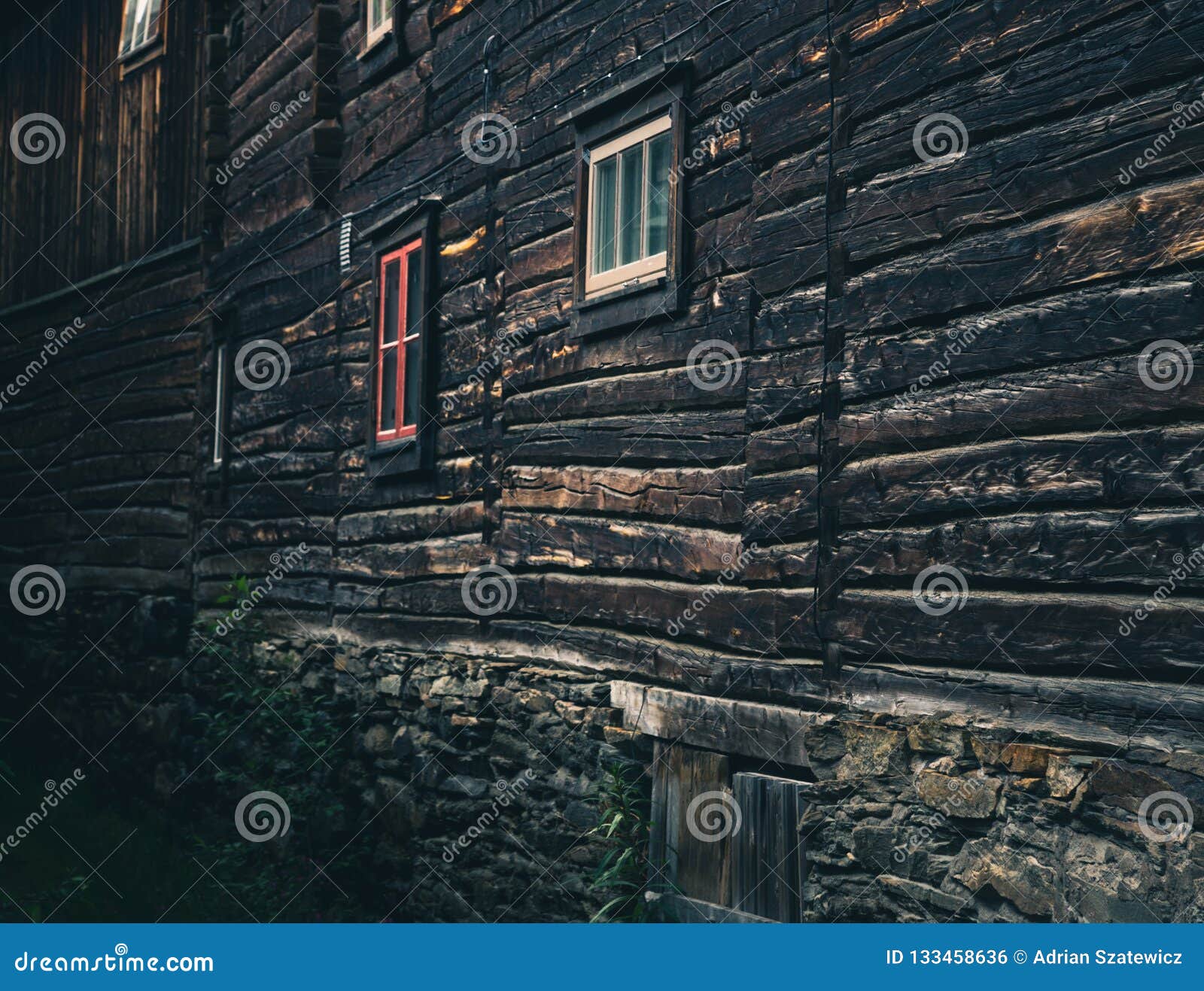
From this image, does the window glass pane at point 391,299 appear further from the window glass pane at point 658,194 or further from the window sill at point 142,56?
the window sill at point 142,56

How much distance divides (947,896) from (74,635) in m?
11.9

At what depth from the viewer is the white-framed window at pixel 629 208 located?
6516 millimetres

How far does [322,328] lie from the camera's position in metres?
10.3

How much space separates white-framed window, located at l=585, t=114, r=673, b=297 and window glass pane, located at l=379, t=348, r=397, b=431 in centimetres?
263

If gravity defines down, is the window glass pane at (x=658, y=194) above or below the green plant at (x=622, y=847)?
above

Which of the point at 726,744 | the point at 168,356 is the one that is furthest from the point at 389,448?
the point at 168,356

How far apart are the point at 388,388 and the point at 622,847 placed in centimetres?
415

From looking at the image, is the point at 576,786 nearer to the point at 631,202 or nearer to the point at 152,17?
the point at 631,202

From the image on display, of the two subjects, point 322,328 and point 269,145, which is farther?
point 269,145

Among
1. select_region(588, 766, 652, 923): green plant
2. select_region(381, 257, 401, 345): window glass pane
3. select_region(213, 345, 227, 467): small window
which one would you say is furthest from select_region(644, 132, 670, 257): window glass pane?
select_region(213, 345, 227, 467): small window

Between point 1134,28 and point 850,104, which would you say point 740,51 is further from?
point 1134,28

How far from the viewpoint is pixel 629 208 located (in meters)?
6.76

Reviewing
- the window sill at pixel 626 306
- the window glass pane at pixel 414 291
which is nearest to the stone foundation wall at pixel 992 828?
the window sill at pixel 626 306

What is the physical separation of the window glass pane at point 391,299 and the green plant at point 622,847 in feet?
13.6
